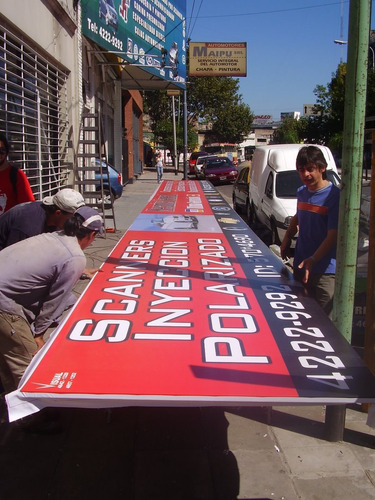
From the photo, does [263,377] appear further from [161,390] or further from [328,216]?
[328,216]

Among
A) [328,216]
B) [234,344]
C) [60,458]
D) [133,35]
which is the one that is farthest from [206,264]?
[133,35]

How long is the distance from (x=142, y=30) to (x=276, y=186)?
884 cm

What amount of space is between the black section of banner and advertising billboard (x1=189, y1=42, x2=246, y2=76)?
69.9 feet

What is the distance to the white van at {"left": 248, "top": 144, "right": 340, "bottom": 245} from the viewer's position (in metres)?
9.66

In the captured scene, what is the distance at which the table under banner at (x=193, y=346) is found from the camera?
2.28 metres

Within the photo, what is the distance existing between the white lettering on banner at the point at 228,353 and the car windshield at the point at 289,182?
778 centimetres

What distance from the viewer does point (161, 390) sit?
2303 millimetres

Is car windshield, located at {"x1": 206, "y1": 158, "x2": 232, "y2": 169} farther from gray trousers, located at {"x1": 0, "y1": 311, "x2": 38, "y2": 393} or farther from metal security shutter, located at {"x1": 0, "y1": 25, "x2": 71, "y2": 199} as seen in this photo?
gray trousers, located at {"x1": 0, "y1": 311, "x2": 38, "y2": 393}

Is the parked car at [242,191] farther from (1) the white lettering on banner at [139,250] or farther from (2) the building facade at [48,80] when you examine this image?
(1) the white lettering on banner at [139,250]

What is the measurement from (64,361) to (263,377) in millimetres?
1022

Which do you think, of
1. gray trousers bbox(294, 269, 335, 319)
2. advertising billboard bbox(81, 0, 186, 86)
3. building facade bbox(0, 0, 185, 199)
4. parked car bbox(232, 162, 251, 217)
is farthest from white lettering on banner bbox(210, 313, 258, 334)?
Result: parked car bbox(232, 162, 251, 217)

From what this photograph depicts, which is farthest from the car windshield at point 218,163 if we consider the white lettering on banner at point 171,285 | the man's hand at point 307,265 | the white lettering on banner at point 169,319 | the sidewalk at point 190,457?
the white lettering on banner at point 169,319

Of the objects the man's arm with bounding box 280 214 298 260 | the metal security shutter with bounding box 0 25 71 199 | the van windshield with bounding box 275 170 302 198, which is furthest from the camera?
the van windshield with bounding box 275 170 302 198

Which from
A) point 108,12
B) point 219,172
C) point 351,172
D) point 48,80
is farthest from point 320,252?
point 219,172
